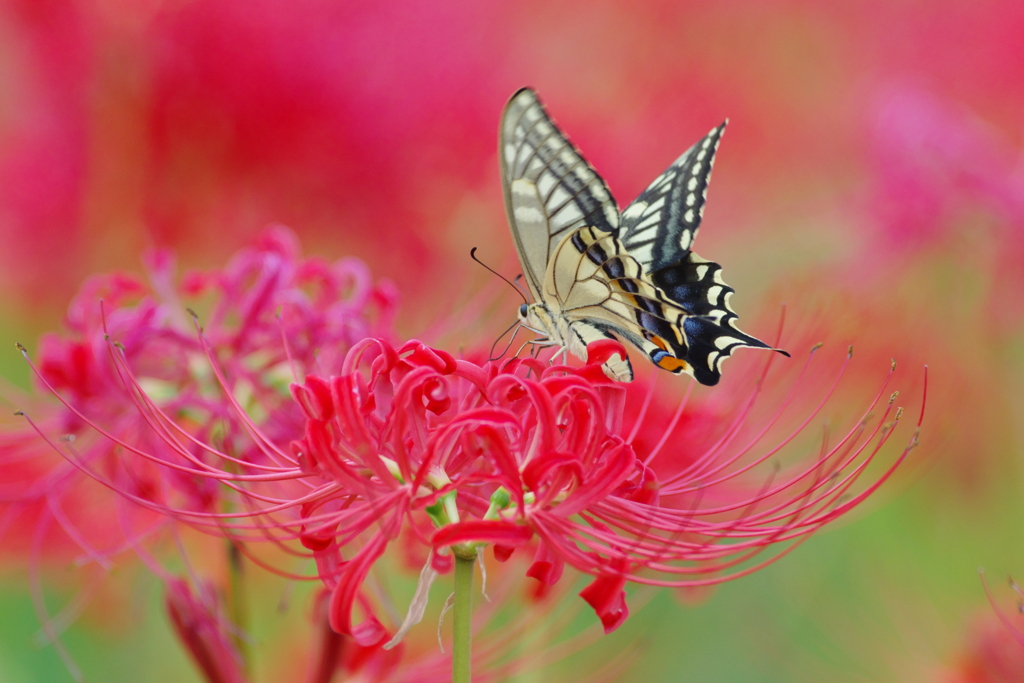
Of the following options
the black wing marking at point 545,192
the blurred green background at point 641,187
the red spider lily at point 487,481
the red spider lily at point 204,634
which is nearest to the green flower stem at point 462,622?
the red spider lily at point 487,481

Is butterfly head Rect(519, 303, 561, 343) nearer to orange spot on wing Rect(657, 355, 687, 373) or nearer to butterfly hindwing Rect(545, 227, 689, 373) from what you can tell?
butterfly hindwing Rect(545, 227, 689, 373)

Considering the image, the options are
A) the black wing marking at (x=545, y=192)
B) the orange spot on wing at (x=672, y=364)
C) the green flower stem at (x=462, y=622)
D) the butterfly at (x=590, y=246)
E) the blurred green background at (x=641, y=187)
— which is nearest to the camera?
the green flower stem at (x=462, y=622)

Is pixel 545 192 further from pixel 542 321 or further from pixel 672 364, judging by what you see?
pixel 672 364

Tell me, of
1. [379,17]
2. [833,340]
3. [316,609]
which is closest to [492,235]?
[379,17]

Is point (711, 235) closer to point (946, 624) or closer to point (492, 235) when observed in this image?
point (492, 235)

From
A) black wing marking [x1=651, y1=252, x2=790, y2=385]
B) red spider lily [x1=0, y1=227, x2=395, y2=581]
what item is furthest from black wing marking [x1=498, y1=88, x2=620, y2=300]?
red spider lily [x1=0, y1=227, x2=395, y2=581]

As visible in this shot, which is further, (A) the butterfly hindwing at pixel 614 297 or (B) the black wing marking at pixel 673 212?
(B) the black wing marking at pixel 673 212

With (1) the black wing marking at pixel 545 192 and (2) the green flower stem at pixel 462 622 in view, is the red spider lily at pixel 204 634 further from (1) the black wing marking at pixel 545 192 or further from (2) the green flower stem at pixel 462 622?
(1) the black wing marking at pixel 545 192
